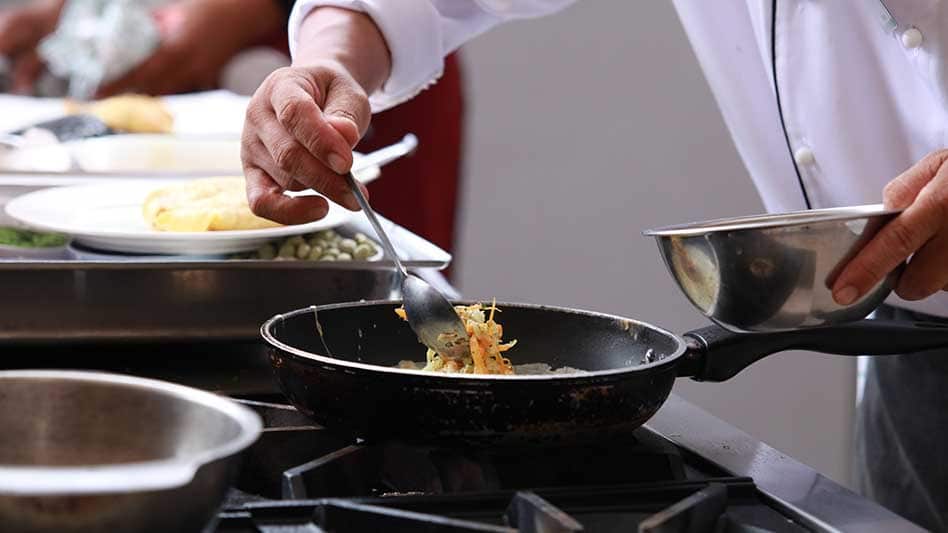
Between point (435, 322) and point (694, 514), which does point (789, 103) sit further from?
point (694, 514)

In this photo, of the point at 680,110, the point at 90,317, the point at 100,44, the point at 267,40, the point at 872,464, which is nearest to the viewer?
the point at 90,317

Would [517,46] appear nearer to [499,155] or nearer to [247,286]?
[499,155]

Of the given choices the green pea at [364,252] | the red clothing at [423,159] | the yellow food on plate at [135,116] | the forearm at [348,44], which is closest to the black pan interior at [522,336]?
the green pea at [364,252]

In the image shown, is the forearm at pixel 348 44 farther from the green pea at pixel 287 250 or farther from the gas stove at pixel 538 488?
the gas stove at pixel 538 488

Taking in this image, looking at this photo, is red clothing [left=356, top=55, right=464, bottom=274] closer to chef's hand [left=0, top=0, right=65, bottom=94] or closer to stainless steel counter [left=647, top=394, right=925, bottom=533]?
chef's hand [left=0, top=0, right=65, bottom=94]

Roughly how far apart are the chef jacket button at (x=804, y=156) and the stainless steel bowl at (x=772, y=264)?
0.54 meters

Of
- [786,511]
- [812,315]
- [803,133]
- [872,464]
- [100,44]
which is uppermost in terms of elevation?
[100,44]

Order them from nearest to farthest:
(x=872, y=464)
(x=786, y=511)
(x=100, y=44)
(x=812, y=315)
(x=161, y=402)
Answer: (x=161, y=402)
(x=786, y=511)
(x=812, y=315)
(x=872, y=464)
(x=100, y=44)

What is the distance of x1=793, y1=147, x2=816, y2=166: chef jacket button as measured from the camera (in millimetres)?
1414

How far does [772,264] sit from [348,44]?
708mm

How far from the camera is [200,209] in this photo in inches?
52.3

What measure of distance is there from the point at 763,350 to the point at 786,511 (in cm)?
19

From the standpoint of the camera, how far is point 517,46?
384 cm

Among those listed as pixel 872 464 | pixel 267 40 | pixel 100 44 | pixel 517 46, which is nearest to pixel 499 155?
pixel 517 46
